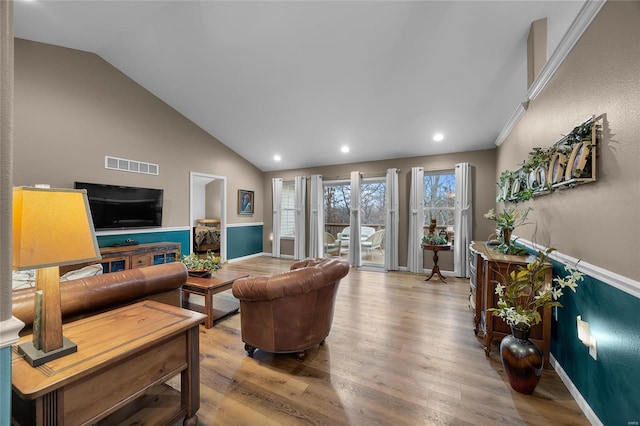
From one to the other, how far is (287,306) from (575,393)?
6.95ft

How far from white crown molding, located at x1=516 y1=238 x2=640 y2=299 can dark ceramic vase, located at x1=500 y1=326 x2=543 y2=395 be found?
0.57 meters

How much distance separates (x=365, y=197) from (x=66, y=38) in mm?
6044

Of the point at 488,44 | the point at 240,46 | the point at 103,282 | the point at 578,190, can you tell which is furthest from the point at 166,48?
the point at 578,190

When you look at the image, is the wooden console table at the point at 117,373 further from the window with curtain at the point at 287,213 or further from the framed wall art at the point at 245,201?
the window with curtain at the point at 287,213

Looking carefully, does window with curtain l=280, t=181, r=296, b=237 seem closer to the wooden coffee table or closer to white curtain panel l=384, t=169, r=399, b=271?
white curtain panel l=384, t=169, r=399, b=271

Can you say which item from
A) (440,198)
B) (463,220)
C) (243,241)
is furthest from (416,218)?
(243,241)

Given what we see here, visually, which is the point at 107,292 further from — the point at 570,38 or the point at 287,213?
the point at 287,213

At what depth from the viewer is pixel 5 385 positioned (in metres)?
0.77

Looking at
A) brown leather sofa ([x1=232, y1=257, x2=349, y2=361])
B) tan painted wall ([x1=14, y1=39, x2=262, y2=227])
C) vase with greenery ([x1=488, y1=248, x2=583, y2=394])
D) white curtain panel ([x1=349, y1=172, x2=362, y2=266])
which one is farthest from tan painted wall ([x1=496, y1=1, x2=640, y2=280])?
tan painted wall ([x1=14, y1=39, x2=262, y2=227])

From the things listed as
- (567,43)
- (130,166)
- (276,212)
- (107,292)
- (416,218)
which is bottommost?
(107,292)

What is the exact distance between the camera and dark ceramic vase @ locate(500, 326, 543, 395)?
179 centimetres

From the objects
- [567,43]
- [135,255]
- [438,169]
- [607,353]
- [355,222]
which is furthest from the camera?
[355,222]

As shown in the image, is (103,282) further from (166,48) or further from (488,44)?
(488,44)

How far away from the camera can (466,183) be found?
4.93m
